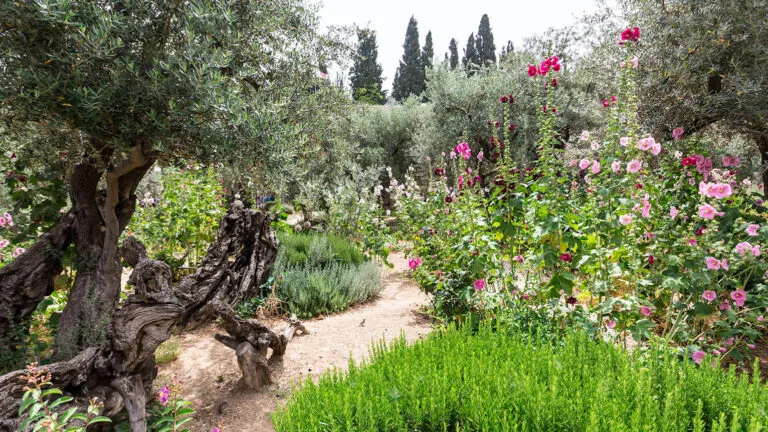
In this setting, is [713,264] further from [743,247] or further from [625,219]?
[625,219]

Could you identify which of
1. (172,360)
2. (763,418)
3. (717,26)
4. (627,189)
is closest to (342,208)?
(172,360)

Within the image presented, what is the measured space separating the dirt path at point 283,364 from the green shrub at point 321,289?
0.56 ft

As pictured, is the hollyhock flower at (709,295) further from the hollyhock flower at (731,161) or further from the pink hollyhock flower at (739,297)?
the hollyhock flower at (731,161)

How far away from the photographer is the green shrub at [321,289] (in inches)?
205

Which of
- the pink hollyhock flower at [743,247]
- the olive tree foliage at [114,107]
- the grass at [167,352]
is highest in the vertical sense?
the olive tree foliage at [114,107]

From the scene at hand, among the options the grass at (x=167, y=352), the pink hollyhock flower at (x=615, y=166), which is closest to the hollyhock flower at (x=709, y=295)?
the pink hollyhock flower at (x=615, y=166)

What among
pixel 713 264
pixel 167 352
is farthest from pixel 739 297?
pixel 167 352

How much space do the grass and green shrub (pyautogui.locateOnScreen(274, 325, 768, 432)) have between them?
218 cm

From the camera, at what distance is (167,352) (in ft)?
12.3

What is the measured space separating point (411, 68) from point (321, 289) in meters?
34.7

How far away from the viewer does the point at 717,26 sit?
3.49 meters

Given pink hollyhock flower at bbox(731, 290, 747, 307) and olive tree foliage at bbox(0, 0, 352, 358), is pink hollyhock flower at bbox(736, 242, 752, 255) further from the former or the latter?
olive tree foliage at bbox(0, 0, 352, 358)

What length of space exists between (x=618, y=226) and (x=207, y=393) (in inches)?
146

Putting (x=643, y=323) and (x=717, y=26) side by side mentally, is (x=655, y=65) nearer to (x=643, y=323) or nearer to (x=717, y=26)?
(x=717, y=26)
